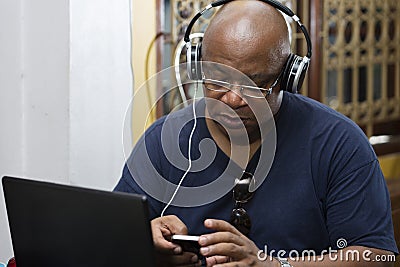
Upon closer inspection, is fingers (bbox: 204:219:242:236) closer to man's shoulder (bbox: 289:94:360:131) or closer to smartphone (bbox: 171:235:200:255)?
smartphone (bbox: 171:235:200:255)

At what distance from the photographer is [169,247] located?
128cm

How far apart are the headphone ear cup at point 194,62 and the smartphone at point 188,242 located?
1.21 ft

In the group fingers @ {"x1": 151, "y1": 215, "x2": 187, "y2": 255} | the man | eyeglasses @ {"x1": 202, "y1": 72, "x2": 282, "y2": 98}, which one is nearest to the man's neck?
the man

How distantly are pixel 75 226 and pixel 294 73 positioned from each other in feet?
1.80

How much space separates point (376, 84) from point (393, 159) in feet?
1.11

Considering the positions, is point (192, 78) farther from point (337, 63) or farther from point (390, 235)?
point (337, 63)

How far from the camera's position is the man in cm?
144

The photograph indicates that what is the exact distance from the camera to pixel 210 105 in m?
1.50

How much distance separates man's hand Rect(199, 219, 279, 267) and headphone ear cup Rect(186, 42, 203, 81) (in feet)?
1.17

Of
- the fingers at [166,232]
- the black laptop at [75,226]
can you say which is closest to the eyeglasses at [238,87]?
the fingers at [166,232]

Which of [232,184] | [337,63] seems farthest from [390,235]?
[337,63]

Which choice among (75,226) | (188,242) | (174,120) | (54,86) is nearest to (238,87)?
(174,120)

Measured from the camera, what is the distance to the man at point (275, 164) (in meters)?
1.44

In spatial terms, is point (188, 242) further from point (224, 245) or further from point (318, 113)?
point (318, 113)
